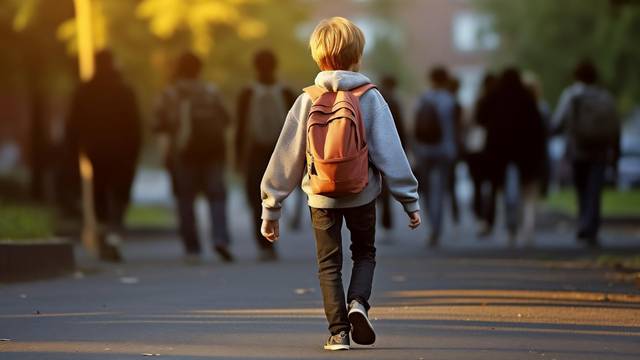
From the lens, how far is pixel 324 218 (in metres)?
7.80

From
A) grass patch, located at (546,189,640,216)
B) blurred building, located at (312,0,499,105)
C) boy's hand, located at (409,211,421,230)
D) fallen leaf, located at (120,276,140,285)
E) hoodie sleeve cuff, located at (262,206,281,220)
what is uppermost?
hoodie sleeve cuff, located at (262,206,281,220)

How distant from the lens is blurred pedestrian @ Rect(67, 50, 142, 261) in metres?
16.0

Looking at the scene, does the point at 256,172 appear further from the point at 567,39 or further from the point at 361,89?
the point at 567,39

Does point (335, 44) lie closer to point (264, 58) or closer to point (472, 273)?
point (472, 273)

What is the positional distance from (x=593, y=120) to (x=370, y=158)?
10318 millimetres

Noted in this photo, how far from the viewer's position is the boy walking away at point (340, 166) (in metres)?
7.58

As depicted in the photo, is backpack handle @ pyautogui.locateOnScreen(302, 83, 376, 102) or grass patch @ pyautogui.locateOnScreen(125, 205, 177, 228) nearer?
backpack handle @ pyautogui.locateOnScreen(302, 83, 376, 102)

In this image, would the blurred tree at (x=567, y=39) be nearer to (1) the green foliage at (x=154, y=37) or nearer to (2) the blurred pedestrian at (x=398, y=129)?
(1) the green foliage at (x=154, y=37)

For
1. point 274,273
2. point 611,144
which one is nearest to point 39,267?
point 274,273

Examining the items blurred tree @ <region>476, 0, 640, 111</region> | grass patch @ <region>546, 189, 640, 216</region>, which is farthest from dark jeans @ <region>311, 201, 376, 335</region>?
blurred tree @ <region>476, 0, 640, 111</region>

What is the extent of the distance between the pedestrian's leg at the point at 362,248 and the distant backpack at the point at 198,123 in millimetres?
7421

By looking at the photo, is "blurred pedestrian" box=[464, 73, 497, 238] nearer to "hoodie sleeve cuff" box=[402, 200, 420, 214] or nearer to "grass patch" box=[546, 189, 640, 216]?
"grass patch" box=[546, 189, 640, 216]

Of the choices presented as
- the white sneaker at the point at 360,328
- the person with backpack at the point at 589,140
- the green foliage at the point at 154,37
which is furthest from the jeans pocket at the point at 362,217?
the person with backpack at the point at 589,140

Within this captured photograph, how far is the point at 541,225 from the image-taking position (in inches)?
953
